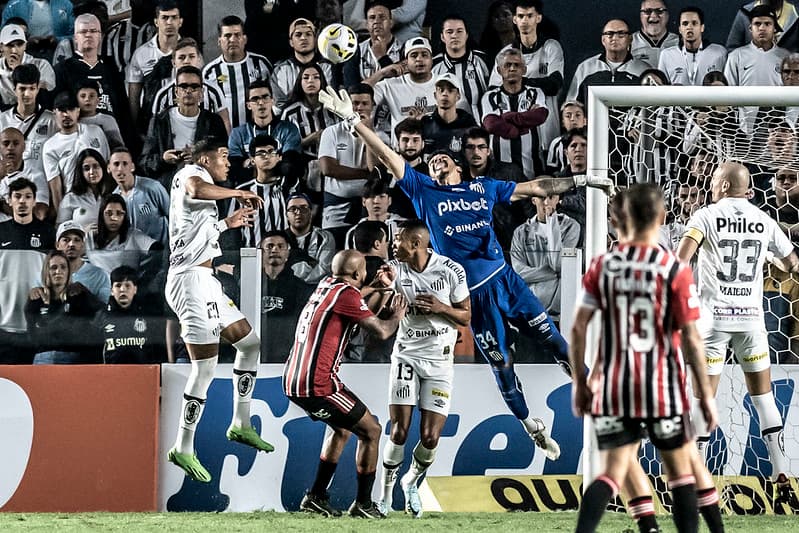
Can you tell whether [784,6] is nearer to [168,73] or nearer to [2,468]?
[168,73]

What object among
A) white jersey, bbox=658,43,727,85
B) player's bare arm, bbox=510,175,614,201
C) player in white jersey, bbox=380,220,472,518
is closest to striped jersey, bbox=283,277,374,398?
player in white jersey, bbox=380,220,472,518

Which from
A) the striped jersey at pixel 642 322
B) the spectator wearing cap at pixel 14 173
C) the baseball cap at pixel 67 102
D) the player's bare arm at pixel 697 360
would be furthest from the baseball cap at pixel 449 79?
the player's bare arm at pixel 697 360

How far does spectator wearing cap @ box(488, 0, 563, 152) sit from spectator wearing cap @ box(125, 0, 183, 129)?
2645mm

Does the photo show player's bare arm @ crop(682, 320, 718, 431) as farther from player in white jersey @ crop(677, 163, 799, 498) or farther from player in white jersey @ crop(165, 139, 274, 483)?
player in white jersey @ crop(165, 139, 274, 483)

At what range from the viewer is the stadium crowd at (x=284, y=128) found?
831 cm

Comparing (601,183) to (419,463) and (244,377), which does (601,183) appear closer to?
(419,463)

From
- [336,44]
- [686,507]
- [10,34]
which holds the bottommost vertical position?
[686,507]

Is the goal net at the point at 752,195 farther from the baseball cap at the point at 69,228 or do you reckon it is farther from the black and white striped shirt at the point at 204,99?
the baseball cap at the point at 69,228

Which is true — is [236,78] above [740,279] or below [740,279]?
above

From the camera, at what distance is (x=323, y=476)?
7.27 m

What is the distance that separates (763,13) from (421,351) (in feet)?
14.1

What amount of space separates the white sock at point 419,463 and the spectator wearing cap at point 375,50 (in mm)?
3384

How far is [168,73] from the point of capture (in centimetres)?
955

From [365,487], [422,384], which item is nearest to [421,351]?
[422,384]
